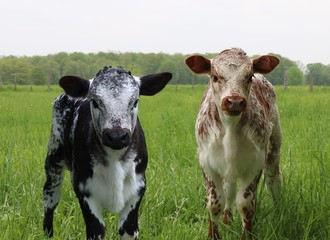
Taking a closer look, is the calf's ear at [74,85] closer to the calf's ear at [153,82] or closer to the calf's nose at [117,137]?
the calf's ear at [153,82]

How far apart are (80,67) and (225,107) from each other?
803cm

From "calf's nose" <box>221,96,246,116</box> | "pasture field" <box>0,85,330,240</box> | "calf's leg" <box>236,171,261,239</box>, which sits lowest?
"pasture field" <box>0,85,330,240</box>

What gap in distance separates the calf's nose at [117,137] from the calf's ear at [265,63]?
1.29m

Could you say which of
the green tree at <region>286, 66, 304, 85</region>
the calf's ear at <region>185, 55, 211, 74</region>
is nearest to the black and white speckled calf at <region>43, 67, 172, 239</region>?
the calf's ear at <region>185, 55, 211, 74</region>

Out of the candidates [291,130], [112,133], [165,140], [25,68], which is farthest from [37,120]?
[25,68]

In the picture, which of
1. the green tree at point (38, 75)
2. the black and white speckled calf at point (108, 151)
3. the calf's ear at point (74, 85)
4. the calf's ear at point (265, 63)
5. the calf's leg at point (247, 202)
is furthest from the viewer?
the green tree at point (38, 75)

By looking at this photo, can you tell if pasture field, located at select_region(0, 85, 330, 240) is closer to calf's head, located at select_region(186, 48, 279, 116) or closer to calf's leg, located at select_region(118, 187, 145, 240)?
calf's leg, located at select_region(118, 187, 145, 240)

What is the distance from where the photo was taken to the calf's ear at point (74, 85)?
9.34 ft

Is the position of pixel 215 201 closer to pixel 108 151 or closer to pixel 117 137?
pixel 108 151

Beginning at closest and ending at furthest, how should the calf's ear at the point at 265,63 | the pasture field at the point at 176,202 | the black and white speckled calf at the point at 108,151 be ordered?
1. the black and white speckled calf at the point at 108,151
2. the calf's ear at the point at 265,63
3. the pasture field at the point at 176,202

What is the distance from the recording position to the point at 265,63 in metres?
3.37

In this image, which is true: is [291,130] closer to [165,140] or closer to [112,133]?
[165,140]

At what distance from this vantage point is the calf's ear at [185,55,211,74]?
3432 millimetres

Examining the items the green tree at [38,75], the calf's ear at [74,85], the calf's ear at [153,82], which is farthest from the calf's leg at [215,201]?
the green tree at [38,75]
